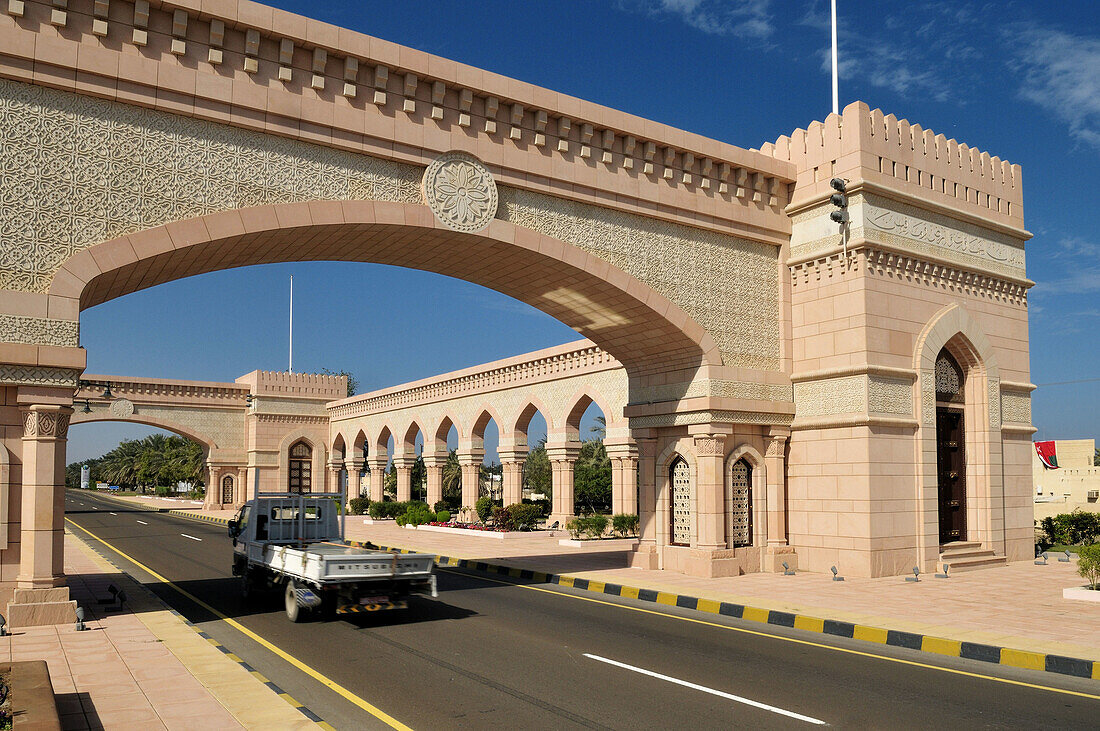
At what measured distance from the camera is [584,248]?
13680mm

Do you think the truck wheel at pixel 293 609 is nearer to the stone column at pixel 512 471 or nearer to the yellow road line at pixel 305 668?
the yellow road line at pixel 305 668

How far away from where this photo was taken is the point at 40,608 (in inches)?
369

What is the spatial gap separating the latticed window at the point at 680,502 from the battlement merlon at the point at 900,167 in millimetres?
5385

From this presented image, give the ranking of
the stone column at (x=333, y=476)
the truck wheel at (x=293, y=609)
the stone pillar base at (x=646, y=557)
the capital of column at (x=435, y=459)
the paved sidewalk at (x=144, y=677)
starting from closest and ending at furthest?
the paved sidewalk at (x=144, y=677) → the truck wheel at (x=293, y=609) → the stone pillar base at (x=646, y=557) → the capital of column at (x=435, y=459) → the stone column at (x=333, y=476)

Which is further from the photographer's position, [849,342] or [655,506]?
[655,506]

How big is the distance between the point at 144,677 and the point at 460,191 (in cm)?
775

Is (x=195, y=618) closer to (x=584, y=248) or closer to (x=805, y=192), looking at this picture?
(x=584, y=248)

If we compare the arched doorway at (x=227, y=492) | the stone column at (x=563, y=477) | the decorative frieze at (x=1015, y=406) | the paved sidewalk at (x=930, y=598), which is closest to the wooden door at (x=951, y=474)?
the paved sidewalk at (x=930, y=598)

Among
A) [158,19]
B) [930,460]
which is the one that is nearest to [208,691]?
[158,19]

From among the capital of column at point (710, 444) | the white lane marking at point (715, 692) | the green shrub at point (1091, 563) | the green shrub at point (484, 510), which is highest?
the capital of column at point (710, 444)

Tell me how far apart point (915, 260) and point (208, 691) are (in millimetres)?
13503

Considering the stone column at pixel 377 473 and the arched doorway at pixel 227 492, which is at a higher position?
the stone column at pixel 377 473

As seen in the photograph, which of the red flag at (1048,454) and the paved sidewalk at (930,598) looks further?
the red flag at (1048,454)

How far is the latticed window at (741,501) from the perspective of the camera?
50.0 feet
